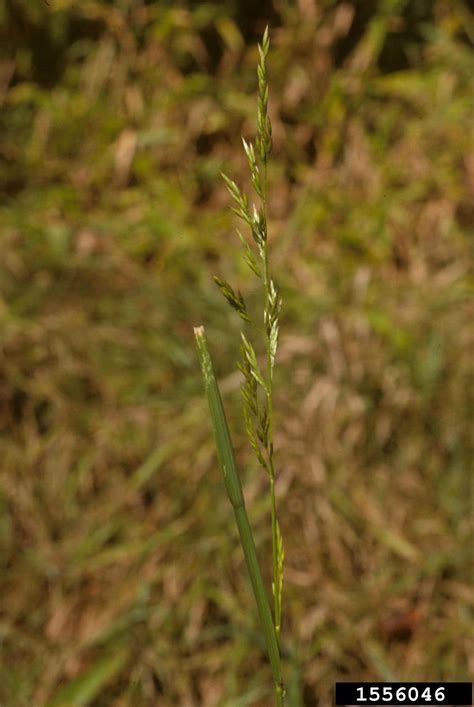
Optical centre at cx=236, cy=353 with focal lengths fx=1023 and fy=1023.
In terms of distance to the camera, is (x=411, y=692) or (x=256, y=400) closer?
(x=256, y=400)

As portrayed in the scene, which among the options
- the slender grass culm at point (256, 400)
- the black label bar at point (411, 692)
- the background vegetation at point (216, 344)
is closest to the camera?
the slender grass culm at point (256, 400)

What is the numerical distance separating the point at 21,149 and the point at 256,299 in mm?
700

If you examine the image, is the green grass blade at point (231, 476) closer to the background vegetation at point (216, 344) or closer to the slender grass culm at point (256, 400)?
the slender grass culm at point (256, 400)

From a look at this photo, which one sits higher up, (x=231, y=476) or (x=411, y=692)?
(x=231, y=476)

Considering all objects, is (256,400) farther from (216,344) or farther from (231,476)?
(216,344)

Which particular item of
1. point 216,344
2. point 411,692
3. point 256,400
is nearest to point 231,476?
point 256,400

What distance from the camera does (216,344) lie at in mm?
1985

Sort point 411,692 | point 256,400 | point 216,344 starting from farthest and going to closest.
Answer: point 216,344 → point 411,692 → point 256,400

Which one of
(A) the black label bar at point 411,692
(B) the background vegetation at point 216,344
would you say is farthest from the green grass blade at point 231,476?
Result: (A) the black label bar at point 411,692

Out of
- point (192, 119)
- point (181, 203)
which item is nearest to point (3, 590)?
point (181, 203)

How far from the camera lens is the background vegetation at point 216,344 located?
5.59ft

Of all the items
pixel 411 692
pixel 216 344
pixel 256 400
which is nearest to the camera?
pixel 256 400

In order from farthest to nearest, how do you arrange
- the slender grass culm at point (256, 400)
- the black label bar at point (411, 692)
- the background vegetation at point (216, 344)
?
the background vegetation at point (216, 344), the black label bar at point (411, 692), the slender grass culm at point (256, 400)

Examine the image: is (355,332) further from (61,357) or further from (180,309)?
(61,357)
